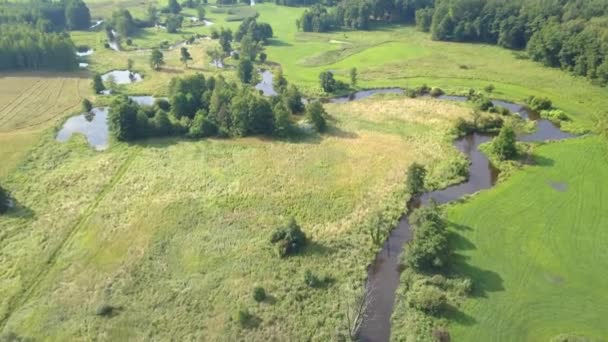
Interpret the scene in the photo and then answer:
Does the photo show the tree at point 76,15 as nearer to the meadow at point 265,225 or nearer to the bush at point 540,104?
the meadow at point 265,225

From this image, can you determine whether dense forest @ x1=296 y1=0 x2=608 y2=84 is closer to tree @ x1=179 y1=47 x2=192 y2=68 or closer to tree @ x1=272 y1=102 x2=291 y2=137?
tree @ x1=179 y1=47 x2=192 y2=68

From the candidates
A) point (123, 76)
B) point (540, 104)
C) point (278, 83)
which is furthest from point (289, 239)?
point (123, 76)

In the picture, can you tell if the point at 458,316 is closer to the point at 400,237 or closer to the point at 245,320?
the point at 400,237

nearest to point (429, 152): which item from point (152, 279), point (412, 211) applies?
point (412, 211)

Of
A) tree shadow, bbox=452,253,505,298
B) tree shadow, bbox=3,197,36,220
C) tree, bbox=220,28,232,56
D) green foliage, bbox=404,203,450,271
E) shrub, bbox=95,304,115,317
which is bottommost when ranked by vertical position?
shrub, bbox=95,304,115,317

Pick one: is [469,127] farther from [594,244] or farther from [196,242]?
[196,242]

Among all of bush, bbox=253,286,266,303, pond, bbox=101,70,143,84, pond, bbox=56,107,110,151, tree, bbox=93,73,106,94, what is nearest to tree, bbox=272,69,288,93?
pond, bbox=56,107,110,151
